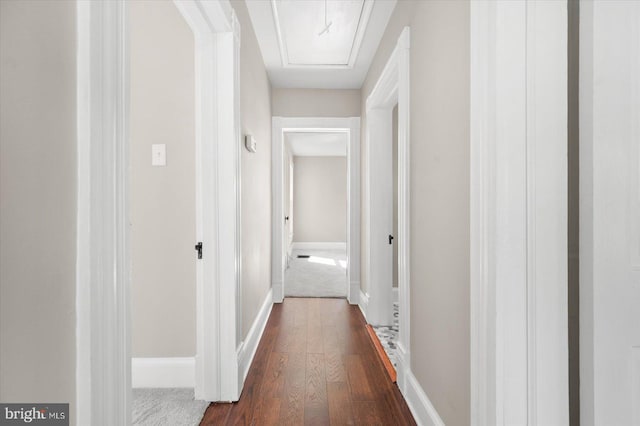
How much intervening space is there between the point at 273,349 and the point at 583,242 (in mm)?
2197

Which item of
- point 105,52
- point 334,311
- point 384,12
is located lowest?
point 334,311

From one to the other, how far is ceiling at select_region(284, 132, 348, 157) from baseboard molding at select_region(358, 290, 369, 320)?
335 cm

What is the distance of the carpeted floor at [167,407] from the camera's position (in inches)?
66.9

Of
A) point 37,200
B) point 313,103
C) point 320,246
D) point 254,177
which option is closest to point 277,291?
point 254,177

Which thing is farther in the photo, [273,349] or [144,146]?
[273,349]

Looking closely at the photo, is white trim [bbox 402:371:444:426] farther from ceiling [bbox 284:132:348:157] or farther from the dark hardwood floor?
ceiling [bbox 284:132:348:157]

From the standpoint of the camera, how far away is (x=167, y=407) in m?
1.82

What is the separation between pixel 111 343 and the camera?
2.41 feet

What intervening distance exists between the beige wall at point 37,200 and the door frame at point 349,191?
3264mm

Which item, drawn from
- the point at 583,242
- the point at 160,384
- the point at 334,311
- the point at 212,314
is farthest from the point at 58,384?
the point at 334,311

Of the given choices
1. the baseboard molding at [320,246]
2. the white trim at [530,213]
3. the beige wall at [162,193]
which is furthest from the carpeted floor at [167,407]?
the baseboard molding at [320,246]

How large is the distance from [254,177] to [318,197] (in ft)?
21.3

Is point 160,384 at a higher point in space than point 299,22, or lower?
lower

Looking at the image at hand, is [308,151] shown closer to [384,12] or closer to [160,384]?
[384,12]
